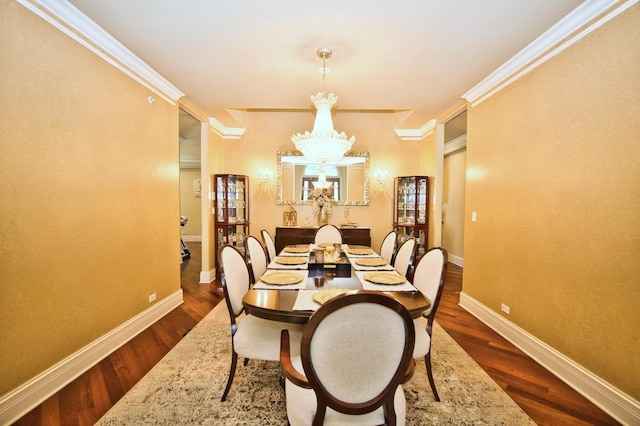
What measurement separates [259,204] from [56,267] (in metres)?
3.19

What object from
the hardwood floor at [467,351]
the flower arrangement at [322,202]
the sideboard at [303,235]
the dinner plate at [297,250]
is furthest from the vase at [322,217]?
the hardwood floor at [467,351]

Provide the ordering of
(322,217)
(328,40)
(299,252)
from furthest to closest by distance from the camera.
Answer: (322,217) < (299,252) < (328,40)

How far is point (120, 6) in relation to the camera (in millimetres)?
1862

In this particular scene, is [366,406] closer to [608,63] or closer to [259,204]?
[608,63]

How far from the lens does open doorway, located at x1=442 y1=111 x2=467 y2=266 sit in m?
5.33

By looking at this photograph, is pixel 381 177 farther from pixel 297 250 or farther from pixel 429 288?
pixel 429 288

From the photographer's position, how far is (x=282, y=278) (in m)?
1.93

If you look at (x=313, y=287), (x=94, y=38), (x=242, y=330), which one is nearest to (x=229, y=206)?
(x=94, y=38)

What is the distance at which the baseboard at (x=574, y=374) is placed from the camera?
1.61 meters

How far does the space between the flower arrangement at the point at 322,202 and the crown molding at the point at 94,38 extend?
2696mm

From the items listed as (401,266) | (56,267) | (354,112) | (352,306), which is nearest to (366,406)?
(352,306)

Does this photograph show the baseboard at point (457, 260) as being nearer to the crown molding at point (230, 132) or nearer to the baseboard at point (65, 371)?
the crown molding at point (230, 132)

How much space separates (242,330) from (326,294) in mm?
664

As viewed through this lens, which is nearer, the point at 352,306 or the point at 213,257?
the point at 352,306
